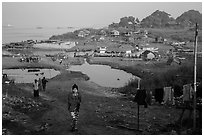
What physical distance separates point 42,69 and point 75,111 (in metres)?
22.0

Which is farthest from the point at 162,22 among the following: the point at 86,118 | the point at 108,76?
the point at 86,118

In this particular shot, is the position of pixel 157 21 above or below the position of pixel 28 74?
above

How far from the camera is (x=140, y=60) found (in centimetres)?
3403

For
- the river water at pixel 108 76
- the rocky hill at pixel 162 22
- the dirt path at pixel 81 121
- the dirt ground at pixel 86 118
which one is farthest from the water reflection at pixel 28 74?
the rocky hill at pixel 162 22

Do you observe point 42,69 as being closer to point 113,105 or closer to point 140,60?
point 140,60

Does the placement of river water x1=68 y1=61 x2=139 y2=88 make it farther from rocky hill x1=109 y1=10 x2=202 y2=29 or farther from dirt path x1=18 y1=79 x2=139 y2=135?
rocky hill x1=109 y1=10 x2=202 y2=29

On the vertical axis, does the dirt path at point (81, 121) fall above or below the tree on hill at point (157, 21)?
below

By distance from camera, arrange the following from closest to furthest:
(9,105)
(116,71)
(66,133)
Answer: (66,133) < (9,105) < (116,71)

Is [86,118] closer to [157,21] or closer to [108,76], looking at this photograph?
[108,76]

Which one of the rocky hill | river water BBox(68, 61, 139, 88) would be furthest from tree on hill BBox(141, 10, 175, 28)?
river water BBox(68, 61, 139, 88)

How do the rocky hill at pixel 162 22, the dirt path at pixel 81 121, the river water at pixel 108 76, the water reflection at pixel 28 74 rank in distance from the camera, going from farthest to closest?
the rocky hill at pixel 162 22 → the water reflection at pixel 28 74 → the river water at pixel 108 76 → the dirt path at pixel 81 121

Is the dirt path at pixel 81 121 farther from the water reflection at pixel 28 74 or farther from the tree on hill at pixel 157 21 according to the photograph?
the tree on hill at pixel 157 21

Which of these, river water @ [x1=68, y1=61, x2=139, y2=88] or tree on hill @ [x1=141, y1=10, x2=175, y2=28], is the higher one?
tree on hill @ [x1=141, y1=10, x2=175, y2=28]

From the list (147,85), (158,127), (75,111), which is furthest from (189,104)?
(147,85)
